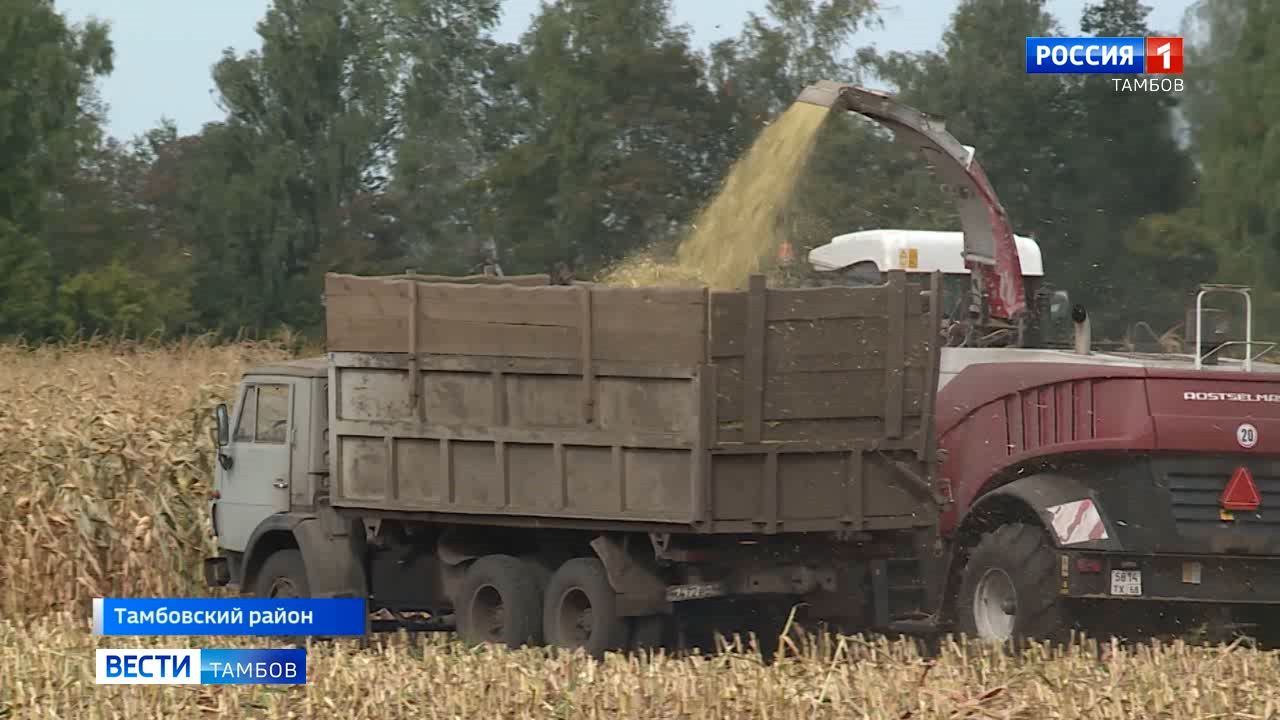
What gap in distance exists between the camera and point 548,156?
166 ft

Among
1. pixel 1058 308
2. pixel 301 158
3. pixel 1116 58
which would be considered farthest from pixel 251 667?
pixel 301 158

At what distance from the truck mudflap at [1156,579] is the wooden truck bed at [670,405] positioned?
882 millimetres

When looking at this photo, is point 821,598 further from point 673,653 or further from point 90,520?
point 90,520

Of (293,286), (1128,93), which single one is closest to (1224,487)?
(1128,93)

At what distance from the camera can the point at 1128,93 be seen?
40219 millimetres

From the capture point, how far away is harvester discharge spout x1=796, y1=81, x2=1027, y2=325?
14930 millimetres

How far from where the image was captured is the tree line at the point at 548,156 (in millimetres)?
39312

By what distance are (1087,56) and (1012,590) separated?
29.3 meters

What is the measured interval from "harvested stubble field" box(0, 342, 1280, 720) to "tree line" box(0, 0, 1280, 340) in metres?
22.1

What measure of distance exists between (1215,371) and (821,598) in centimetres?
249

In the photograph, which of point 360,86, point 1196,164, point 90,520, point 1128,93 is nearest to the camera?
point 90,520

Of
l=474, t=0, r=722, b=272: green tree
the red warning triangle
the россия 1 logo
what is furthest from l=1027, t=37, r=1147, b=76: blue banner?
the red warning triangle

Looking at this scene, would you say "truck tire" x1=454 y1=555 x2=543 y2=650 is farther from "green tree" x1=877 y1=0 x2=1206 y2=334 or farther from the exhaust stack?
"green tree" x1=877 y1=0 x2=1206 y2=334

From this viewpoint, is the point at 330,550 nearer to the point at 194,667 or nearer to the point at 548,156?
the point at 194,667
